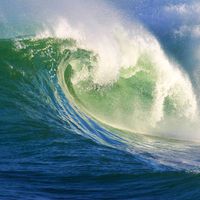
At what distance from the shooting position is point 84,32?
16172 millimetres

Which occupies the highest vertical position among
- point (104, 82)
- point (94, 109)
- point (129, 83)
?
point (129, 83)

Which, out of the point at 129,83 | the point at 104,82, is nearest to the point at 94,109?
the point at 104,82

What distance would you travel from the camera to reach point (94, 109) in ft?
45.5

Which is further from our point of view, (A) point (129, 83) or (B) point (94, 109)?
(A) point (129, 83)

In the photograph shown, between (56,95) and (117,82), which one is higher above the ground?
(117,82)

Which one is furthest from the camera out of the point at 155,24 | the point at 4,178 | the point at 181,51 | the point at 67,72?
the point at 155,24

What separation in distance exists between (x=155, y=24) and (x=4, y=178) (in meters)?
22.3

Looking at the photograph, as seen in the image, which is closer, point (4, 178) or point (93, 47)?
point (4, 178)

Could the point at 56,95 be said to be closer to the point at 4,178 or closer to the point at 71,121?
the point at 71,121

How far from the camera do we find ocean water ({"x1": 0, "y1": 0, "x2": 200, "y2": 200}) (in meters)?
8.63

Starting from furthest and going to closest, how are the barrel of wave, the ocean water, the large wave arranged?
the barrel of wave → the large wave → the ocean water

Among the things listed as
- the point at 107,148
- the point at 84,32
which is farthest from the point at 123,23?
the point at 107,148

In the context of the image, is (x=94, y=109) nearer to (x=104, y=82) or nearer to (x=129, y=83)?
(x=104, y=82)

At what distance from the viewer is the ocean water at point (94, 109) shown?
8633mm
